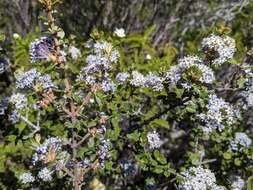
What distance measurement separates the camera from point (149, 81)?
105 inches

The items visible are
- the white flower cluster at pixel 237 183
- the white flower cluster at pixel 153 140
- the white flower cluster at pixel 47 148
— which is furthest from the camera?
the white flower cluster at pixel 237 183

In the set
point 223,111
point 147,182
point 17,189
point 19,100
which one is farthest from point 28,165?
point 223,111

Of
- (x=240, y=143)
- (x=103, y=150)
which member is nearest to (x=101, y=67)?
(x=103, y=150)

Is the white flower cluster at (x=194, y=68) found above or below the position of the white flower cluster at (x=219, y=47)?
below

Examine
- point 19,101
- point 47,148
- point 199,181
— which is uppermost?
point 19,101

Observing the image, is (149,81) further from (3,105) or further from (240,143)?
(3,105)

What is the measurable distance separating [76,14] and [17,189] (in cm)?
197

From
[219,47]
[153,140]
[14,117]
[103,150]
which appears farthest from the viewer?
[14,117]

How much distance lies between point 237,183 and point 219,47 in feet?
3.06

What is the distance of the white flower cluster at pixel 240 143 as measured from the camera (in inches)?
120

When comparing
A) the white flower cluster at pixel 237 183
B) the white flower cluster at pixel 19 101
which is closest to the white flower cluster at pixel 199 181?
the white flower cluster at pixel 237 183

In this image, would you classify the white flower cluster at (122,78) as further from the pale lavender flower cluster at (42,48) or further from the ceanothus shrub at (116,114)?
the pale lavender flower cluster at (42,48)

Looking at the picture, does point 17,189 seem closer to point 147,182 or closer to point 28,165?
point 28,165

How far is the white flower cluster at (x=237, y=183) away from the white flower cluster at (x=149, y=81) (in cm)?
76
